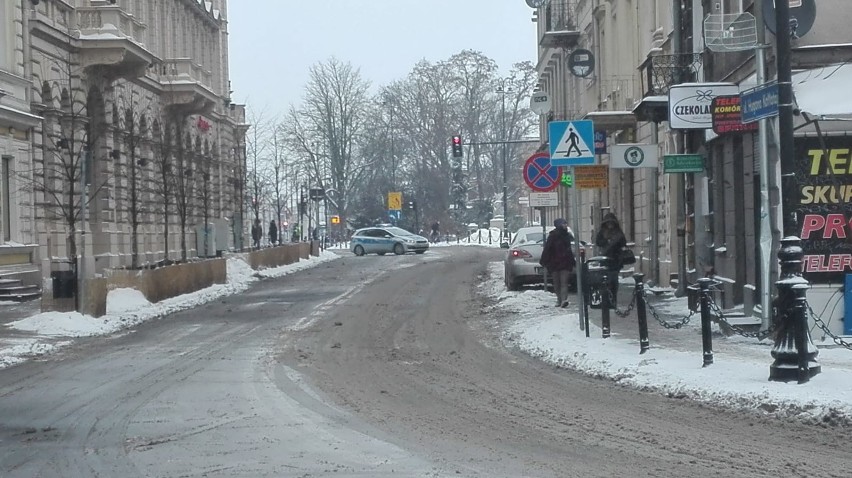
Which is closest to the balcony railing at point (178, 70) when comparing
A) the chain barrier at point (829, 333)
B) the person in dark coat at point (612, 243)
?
the person in dark coat at point (612, 243)

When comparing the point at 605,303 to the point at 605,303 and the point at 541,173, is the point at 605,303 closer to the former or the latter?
the point at 605,303

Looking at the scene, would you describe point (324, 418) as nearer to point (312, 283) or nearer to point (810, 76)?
point (810, 76)

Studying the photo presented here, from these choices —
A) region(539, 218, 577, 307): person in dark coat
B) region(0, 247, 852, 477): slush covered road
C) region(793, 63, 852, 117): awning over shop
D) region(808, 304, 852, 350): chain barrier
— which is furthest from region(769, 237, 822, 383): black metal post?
region(539, 218, 577, 307): person in dark coat

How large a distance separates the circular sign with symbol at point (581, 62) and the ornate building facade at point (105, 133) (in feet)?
41.8

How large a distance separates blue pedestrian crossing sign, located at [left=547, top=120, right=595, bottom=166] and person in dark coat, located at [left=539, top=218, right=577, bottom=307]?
5.76 m

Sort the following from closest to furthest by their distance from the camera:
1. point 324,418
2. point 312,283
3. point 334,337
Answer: point 324,418, point 334,337, point 312,283

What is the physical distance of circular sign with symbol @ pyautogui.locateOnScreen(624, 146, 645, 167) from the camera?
22.6m

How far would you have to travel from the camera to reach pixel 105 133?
3744cm

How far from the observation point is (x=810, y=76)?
15602 millimetres

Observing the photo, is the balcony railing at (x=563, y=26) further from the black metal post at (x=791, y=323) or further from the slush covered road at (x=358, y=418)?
the black metal post at (x=791, y=323)

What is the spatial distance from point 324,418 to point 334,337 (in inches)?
324

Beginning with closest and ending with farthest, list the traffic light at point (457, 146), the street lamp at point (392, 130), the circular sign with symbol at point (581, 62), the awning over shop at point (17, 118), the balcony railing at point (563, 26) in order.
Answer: the awning over shop at point (17, 118) < the circular sign with symbol at point (581, 62) < the balcony railing at point (563, 26) < the traffic light at point (457, 146) < the street lamp at point (392, 130)

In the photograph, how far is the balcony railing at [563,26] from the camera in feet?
144

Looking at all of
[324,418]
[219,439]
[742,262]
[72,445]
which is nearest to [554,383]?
[324,418]
